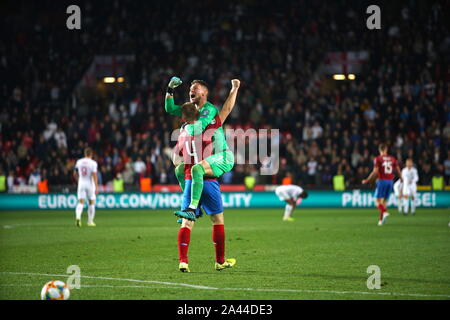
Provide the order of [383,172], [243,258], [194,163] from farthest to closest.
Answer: [383,172]
[243,258]
[194,163]

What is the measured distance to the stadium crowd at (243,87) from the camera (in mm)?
32688

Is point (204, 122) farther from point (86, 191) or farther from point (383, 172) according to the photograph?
point (383, 172)

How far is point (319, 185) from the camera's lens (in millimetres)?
32531

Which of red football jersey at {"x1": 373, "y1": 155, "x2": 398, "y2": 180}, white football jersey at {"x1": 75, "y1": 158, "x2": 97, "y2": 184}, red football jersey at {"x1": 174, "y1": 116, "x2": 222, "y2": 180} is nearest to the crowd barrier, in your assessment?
red football jersey at {"x1": 373, "y1": 155, "x2": 398, "y2": 180}

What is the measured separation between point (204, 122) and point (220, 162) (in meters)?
0.63

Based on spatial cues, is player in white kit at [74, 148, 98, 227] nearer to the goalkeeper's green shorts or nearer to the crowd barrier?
the crowd barrier

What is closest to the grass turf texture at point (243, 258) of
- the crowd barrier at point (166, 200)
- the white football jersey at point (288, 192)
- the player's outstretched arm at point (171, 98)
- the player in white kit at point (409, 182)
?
the white football jersey at point (288, 192)

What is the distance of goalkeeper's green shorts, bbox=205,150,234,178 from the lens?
11.3m

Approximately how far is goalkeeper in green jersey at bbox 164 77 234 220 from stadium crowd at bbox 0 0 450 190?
20.3 metres

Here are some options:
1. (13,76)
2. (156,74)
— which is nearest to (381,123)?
(156,74)

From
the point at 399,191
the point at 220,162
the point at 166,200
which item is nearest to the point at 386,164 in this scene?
the point at 399,191

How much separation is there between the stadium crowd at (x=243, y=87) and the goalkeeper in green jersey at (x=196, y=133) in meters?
20.3

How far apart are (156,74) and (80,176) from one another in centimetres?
1502

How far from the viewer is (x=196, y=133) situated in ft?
37.2
